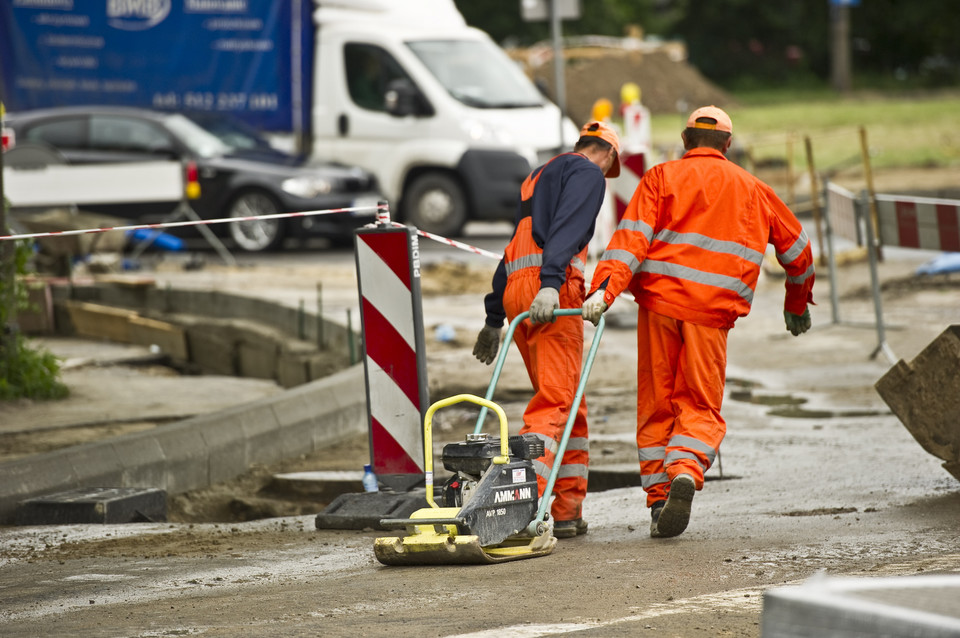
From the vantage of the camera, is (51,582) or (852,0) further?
(852,0)

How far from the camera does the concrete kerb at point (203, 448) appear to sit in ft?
20.9

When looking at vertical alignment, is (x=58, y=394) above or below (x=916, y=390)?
below

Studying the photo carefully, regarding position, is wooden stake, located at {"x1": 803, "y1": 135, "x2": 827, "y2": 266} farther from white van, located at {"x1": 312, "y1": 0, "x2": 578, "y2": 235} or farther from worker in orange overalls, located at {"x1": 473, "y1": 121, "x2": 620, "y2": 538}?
worker in orange overalls, located at {"x1": 473, "y1": 121, "x2": 620, "y2": 538}

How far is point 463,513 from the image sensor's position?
489cm

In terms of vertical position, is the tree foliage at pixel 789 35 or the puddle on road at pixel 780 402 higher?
the tree foliage at pixel 789 35

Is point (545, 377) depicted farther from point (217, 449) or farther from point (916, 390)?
point (217, 449)

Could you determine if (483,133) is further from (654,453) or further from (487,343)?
(654,453)

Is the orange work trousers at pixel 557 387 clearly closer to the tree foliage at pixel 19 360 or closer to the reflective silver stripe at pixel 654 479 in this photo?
the reflective silver stripe at pixel 654 479

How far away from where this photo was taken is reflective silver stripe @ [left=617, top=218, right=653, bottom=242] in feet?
18.2

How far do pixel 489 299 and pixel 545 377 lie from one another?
1.84 feet

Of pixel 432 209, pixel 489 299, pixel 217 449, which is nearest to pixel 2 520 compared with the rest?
pixel 217 449

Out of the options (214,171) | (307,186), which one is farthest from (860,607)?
(214,171)

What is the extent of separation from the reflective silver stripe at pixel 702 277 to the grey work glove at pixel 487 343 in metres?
0.77

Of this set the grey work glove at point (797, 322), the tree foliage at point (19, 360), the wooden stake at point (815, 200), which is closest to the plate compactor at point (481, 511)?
the grey work glove at point (797, 322)
